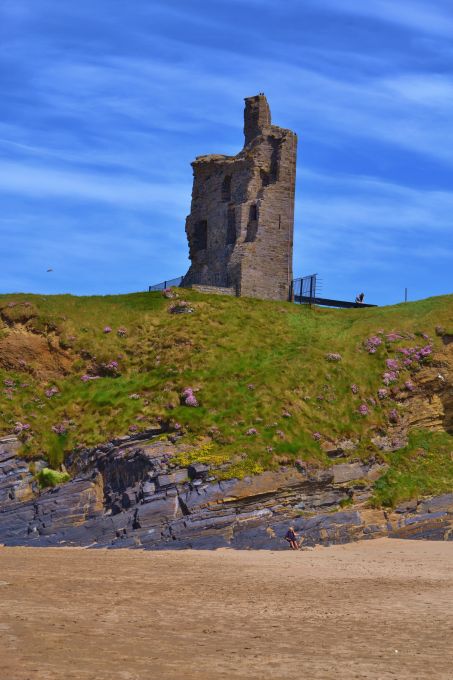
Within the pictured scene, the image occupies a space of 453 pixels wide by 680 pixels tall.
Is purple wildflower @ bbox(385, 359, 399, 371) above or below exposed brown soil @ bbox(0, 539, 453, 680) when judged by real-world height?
above

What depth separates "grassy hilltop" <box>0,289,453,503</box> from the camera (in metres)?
47.5

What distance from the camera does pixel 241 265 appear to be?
6456cm

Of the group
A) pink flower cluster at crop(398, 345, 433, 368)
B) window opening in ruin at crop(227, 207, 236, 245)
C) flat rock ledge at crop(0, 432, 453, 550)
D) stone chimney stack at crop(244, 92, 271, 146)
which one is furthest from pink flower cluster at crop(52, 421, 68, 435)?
stone chimney stack at crop(244, 92, 271, 146)

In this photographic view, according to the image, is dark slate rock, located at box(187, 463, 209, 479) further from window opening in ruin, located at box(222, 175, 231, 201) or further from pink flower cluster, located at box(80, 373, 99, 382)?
window opening in ruin, located at box(222, 175, 231, 201)

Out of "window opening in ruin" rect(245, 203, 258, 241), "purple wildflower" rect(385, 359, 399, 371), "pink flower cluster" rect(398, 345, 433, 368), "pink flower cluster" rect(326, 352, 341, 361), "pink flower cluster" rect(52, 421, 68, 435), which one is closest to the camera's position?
"pink flower cluster" rect(52, 421, 68, 435)

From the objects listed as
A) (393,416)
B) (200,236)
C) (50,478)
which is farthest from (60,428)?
(200,236)

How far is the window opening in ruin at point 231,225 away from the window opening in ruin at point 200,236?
387 cm

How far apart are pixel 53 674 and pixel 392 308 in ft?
165

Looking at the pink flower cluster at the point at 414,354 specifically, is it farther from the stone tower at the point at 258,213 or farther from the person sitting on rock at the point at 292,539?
the person sitting on rock at the point at 292,539

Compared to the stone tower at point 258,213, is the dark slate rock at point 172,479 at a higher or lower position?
lower

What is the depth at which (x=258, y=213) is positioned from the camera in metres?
65.0

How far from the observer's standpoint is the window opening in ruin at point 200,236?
2783 inches

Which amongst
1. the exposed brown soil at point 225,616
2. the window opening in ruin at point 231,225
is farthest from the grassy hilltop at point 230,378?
the exposed brown soil at point 225,616

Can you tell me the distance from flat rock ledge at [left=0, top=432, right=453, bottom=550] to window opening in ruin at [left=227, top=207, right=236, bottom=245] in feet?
78.0
